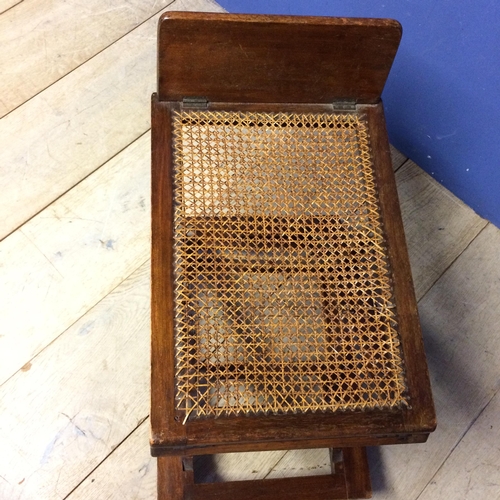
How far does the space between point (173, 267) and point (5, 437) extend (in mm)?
539

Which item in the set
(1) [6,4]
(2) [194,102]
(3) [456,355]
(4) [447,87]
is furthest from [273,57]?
(1) [6,4]

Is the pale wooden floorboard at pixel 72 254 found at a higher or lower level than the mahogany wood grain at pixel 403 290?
lower

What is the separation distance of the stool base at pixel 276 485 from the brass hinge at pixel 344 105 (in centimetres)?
55

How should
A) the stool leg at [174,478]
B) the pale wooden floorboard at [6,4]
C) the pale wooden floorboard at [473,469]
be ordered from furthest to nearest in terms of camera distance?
the pale wooden floorboard at [6,4] < the pale wooden floorboard at [473,469] < the stool leg at [174,478]

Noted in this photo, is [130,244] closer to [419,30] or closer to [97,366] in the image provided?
[97,366]

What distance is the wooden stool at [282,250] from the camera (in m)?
0.65

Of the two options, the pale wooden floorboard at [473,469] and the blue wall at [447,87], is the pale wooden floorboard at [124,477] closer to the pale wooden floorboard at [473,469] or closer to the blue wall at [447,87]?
the pale wooden floorboard at [473,469]

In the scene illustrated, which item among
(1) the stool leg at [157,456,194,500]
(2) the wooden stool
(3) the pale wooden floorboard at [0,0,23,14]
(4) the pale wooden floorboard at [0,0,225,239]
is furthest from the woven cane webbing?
(3) the pale wooden floorboard at [0,0,23,14]

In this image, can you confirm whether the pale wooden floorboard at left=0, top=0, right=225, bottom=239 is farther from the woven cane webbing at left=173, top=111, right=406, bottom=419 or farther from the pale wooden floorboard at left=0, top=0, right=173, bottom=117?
the woven cane webbing at left=173, top=111, right=406, bottom=419

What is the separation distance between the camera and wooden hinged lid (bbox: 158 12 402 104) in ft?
2.26

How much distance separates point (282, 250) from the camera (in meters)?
0.74

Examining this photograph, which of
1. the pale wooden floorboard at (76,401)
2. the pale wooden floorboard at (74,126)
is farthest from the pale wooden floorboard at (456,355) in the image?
the pale wooden floorboard at (74,126)

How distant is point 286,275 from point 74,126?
733 millimetres

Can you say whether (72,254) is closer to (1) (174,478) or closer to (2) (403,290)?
(1) (174,478)
